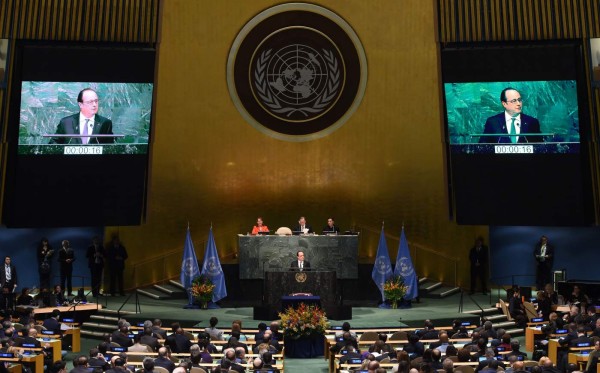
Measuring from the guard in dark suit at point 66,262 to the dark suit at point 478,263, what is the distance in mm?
9764

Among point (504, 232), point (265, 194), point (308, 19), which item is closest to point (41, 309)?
point (265, 194)

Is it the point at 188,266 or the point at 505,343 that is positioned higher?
the point at 188,266

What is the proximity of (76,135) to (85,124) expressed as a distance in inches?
14.0

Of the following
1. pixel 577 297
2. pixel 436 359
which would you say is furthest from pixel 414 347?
pixel 577 297

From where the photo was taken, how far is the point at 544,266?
2464 cm

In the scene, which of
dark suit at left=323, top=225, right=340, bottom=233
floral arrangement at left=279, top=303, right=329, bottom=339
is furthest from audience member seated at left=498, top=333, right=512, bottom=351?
dark suit at left=323, top=225, right=340, bottom=233

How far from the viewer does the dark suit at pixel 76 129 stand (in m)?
23.9

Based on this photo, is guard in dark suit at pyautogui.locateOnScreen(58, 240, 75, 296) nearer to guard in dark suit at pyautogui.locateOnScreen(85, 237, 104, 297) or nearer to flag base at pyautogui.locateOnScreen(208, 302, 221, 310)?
guard in dark suit at pyautogui.locateOnScreen(85, 237, 104, 297)

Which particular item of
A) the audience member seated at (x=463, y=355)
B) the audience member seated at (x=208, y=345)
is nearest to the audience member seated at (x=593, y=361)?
the audience member seated at (x=463, y=355)

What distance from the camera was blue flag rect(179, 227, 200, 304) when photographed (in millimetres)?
23531

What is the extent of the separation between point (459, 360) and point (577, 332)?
3528 millimetres

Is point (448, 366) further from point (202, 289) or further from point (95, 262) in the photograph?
point (95, 262)

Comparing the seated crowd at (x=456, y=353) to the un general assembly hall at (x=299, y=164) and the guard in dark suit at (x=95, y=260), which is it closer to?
the un general assembly hall at (x=299, y=164)

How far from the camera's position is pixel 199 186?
26.0 meters
